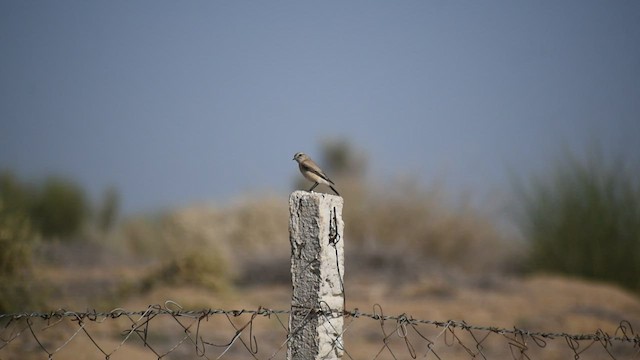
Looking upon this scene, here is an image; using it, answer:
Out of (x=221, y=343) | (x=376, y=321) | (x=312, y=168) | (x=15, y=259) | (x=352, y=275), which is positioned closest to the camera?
(x=312, y=168)

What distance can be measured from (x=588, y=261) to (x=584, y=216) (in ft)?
3.77

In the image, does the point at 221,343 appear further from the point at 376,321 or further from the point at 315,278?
the point at 315,278

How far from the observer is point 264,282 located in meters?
19.6

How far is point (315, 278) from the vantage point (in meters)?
3.59

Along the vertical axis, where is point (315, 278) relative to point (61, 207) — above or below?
below

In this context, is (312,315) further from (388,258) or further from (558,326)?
(388,258)

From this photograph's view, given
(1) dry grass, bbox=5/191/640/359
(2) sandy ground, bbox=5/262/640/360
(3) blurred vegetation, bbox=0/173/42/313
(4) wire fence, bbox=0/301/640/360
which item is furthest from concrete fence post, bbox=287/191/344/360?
(3) blurred vegetation, bbox=0/173/42/313

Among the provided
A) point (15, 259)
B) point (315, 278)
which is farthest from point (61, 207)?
point (315, 278)

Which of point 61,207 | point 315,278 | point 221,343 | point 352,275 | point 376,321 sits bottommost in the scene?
point 315,278

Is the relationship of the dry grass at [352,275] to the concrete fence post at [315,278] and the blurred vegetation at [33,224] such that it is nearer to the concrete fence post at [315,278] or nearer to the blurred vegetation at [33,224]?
the blurred vegetation at [33,224]

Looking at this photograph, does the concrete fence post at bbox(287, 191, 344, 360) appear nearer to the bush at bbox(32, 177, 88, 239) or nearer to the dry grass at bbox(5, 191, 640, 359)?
the dry grass at bbox(5, 191, 640, 359)

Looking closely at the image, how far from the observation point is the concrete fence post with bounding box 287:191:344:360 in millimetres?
3578

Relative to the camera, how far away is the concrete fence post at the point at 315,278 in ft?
11.7

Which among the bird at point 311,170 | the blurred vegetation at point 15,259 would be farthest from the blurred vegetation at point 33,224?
the bird at point 311,170
